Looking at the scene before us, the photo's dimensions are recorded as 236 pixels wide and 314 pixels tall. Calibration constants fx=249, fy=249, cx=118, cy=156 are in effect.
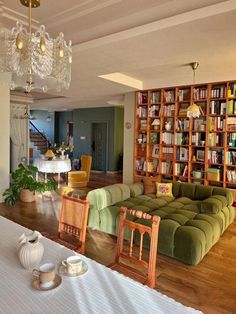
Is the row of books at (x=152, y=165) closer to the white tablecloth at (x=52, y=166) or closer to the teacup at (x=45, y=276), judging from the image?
the white tablecloth at (x=52, y=166)

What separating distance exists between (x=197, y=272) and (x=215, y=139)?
11.0 ft

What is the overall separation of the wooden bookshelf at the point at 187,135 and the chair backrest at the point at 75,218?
4065 mm

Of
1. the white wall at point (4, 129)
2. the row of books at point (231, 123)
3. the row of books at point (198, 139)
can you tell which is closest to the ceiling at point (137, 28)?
the row of books at point (231, 123)

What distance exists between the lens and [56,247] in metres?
1.66

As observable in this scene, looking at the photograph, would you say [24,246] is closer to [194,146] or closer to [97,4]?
[97,4]

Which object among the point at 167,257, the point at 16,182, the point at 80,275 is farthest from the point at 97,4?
the point at 16,182

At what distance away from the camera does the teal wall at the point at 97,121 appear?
411 inches

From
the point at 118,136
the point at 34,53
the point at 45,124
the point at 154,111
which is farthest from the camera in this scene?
the point at 45,124

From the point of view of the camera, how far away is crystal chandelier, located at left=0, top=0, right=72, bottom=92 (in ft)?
7.59

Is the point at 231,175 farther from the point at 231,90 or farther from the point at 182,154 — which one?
the point at 231,90

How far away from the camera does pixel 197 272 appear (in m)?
2.79

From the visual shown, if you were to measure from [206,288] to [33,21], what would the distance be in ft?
12.1

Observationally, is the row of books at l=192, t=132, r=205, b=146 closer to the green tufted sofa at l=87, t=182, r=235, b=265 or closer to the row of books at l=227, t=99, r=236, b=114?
the row of books at l=227, t=99, r=236, b=114

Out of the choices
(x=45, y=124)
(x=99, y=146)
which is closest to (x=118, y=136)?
(x=99, y=146)
